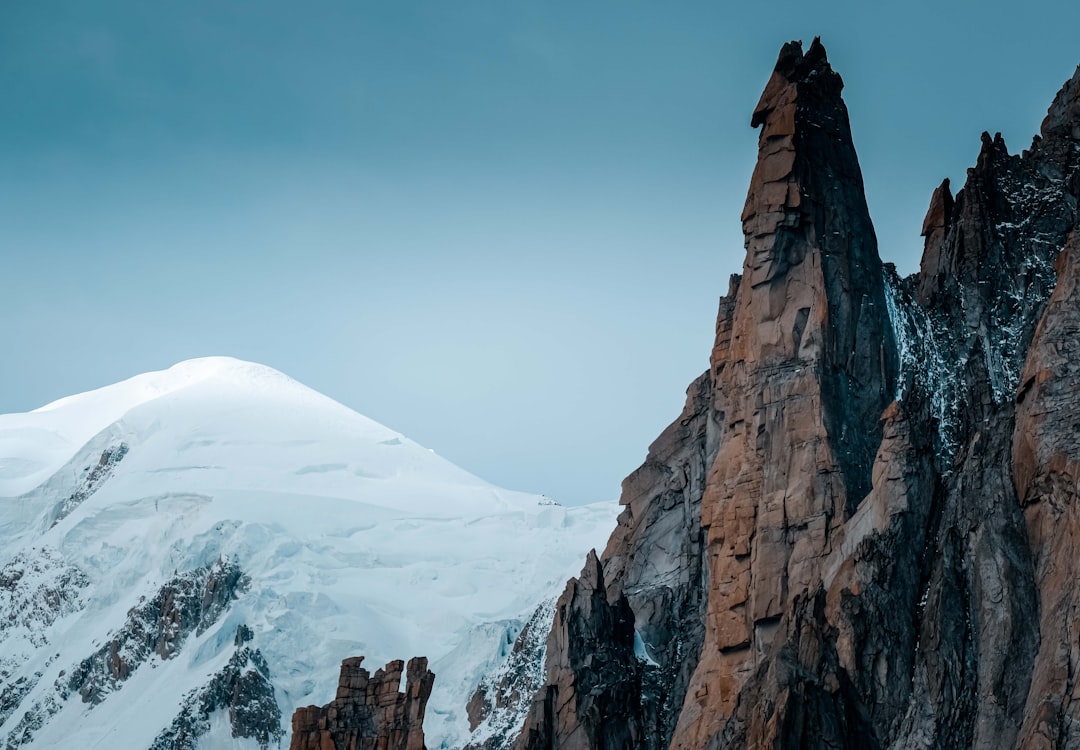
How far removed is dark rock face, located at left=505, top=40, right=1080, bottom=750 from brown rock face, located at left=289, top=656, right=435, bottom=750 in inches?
296

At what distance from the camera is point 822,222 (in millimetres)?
78750

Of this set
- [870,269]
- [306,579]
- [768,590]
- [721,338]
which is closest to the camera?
[768,590]

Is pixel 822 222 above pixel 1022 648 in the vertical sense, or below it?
above

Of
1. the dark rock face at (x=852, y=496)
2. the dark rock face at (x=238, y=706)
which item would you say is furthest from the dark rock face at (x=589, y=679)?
the dark rock face at (x=238, y=706)

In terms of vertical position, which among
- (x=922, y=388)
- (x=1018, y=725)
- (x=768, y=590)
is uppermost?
(x=922, y=388)

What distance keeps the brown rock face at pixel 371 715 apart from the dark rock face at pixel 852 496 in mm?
7522

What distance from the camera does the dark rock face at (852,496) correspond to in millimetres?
54156

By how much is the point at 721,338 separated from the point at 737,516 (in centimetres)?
1449

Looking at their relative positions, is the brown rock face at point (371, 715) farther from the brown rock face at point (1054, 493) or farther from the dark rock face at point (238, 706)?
the dark rock face at point (238, 706)

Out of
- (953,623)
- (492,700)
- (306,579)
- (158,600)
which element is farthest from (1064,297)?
(158,600)

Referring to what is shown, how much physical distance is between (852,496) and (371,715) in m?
19.7

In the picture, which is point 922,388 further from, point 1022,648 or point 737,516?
point 1022,648

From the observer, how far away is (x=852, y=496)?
7069cm

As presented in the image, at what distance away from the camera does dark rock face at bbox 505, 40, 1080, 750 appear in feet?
178
